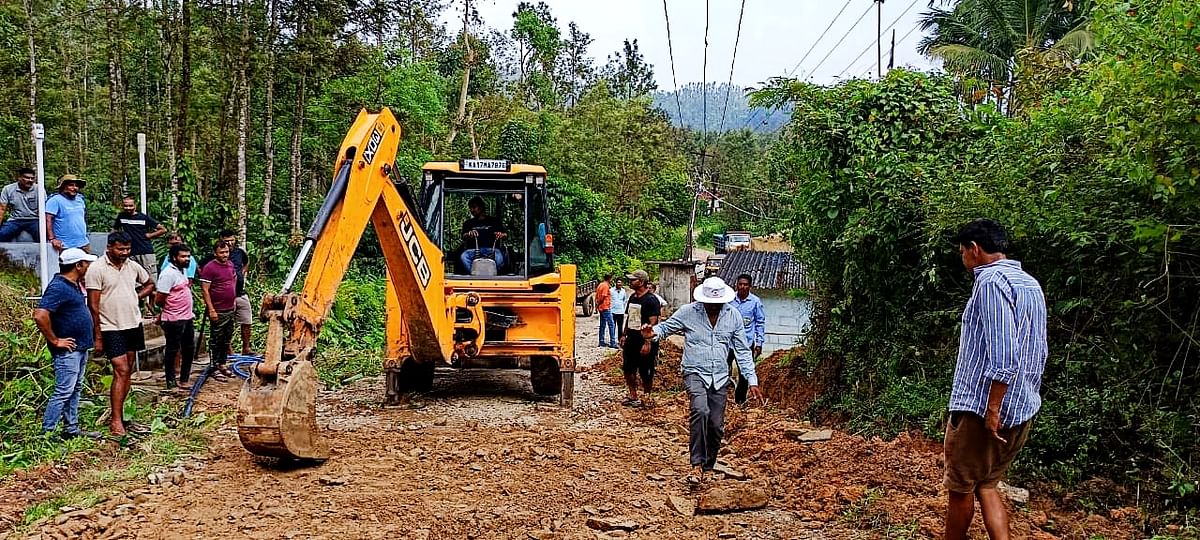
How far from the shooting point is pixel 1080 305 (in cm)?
645

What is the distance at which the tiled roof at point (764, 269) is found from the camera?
21250mm

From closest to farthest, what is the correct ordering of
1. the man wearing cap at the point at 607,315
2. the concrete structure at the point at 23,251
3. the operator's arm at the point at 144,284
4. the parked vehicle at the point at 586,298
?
the operator's arm at the point at 144,284, the concrete structure at the point at 23,251, the man wearing cap at the point at 607,315, the parked vehicle at the point at 586,298

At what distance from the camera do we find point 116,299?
7.15m

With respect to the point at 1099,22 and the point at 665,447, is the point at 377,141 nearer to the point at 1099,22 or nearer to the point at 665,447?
the point at 665,447

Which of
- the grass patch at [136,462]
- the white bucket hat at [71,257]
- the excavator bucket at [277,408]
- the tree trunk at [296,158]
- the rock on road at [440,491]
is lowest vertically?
the rock on road at [440,491]

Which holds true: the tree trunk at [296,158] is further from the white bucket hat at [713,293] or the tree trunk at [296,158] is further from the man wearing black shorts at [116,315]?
the white bucket hat at [713,293]

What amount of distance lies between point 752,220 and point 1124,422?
4243cm

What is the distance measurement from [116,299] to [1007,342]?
6675 millimetres

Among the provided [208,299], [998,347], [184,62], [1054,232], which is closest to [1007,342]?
[998,347]

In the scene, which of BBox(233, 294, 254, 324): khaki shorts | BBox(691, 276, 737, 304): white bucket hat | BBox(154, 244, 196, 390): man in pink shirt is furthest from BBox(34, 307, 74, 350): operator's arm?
BBox(691, 276, 737, 304): white bucket hat

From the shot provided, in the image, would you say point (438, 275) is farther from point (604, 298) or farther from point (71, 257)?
point (604, 298)

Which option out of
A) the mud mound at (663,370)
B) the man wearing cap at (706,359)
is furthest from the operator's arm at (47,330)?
the mud mound at (663,370)

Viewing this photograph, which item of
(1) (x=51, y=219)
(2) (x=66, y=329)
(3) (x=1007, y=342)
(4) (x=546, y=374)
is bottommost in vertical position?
(4) (x=546, y=374)

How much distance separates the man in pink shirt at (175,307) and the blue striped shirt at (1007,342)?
7.43 m
